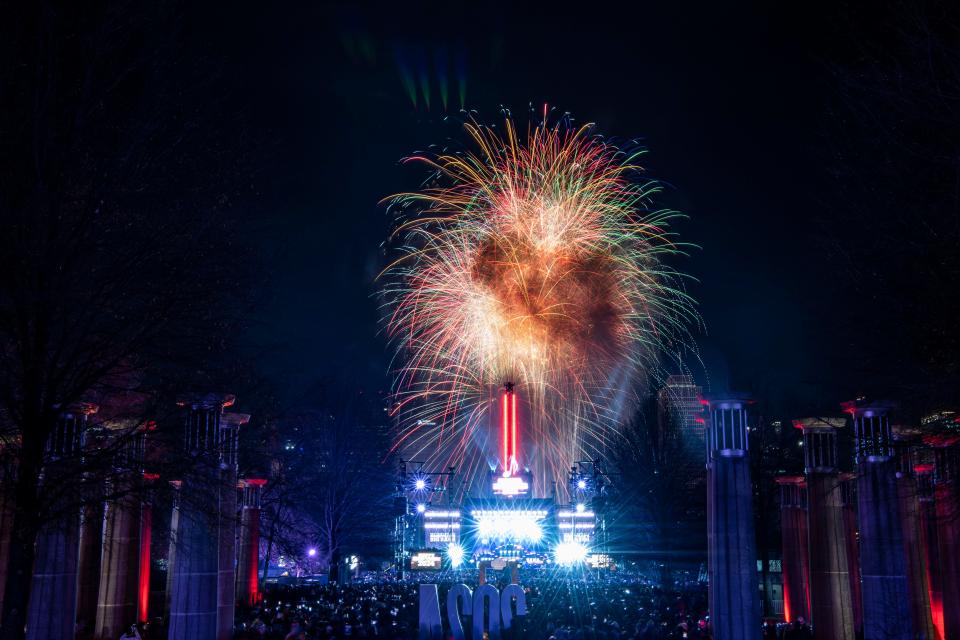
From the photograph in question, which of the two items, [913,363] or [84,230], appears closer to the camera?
[84,230]

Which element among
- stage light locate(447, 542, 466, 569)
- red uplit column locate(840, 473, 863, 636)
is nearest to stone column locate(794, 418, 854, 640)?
red uplit column locate(840, 473, 863, 636)

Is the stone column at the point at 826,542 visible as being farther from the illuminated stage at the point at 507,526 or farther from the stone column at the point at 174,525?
the illuminated stage at the point at 507,526

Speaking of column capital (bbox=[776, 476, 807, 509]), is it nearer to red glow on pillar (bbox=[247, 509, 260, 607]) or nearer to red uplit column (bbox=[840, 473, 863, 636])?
red uplit column (bbox=[840, 473, 863, 636])

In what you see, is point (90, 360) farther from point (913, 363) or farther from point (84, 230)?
point (913, 363)

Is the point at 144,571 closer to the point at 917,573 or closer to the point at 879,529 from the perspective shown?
the point at 879,529

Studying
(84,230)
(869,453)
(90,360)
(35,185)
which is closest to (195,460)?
(90,360)

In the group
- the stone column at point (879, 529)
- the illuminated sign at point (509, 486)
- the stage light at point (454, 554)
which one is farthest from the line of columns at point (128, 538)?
the illuminated sign at point (509, 486)

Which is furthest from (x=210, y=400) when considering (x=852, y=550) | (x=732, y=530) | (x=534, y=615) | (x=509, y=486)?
(x=509, y=486)
